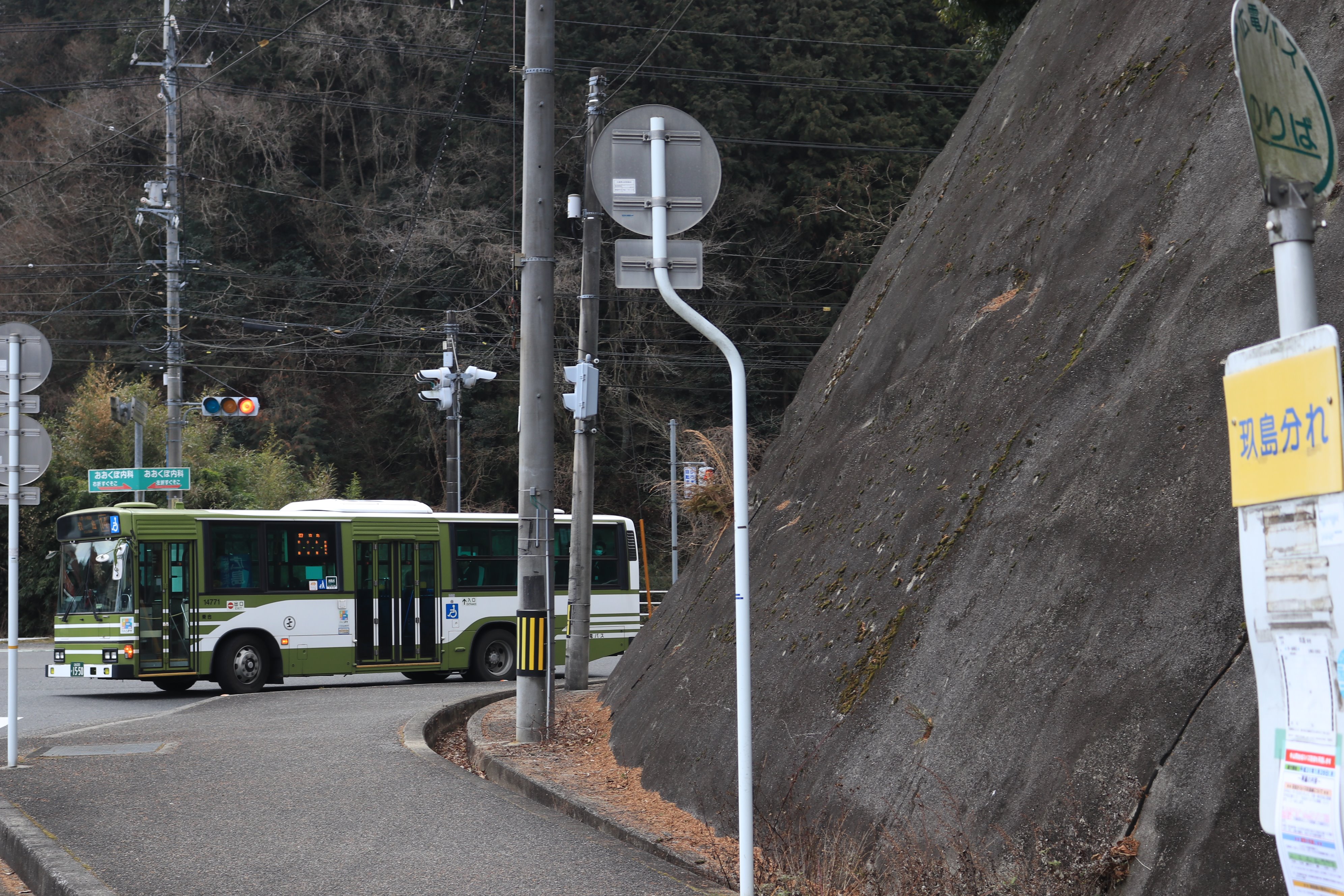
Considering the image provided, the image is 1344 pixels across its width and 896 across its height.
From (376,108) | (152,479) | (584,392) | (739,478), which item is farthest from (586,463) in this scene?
(376,108)

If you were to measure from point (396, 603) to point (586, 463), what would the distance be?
5235 mm

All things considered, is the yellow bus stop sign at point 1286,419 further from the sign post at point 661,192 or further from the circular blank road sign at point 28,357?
the circular blank road sign at point 28,357

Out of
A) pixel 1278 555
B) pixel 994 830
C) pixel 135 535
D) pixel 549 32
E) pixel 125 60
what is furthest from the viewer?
pixel 125 60

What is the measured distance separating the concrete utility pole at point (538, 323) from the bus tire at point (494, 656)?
9.54 metres

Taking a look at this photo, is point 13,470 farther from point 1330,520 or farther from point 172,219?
point 172,219

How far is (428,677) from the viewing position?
22078 millimetres

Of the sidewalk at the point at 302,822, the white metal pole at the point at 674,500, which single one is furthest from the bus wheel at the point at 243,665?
the white metal pole at the point at 674,500

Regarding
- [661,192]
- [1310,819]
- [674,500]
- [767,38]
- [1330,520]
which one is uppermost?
[767,38]

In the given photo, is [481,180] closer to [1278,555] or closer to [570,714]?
[570,714]

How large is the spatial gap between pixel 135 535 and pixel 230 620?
6.06ft

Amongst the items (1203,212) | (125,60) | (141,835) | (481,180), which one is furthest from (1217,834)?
(125,60)

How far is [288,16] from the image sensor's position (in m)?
45.3

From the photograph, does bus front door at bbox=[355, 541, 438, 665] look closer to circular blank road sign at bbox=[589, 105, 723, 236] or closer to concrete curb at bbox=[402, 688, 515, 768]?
concrete curb at bbox=[402, 688, 515, 768]

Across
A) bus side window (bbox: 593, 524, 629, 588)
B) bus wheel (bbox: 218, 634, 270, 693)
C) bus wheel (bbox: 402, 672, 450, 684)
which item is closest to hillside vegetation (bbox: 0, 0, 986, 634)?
bus side window (bbox: 593, 524, 629, 588)
